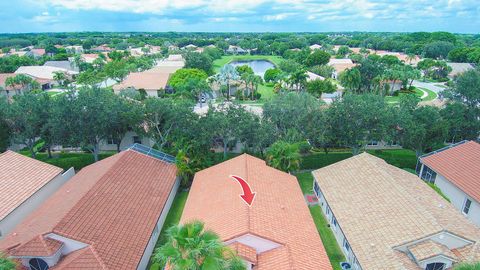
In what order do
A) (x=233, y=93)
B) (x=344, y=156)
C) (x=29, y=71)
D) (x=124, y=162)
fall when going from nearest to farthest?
(x=124, y=162)
(x=344, y=156)
(x=233, y=93)
(x=29, y=71)

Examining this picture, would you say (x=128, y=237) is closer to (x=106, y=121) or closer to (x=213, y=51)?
(x=106, y=121)

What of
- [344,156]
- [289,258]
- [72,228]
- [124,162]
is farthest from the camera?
[344,156]

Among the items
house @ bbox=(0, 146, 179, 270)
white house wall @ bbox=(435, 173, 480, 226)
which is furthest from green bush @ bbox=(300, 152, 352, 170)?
house @ bbox=(0, 146, 179, 270)

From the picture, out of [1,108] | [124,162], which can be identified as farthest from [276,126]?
[1,108]

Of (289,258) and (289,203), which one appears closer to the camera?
(289,258)

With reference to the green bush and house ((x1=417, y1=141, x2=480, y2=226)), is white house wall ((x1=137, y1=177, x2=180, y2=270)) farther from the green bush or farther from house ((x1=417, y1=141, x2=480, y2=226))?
house ((x1=417, y1=141, x2=480, y2=226))

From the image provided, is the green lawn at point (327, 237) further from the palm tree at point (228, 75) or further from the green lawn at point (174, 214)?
the palm tree at point (228, 75)

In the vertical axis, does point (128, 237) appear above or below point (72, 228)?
below
